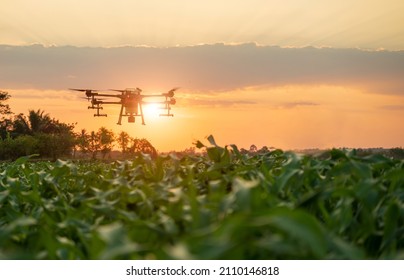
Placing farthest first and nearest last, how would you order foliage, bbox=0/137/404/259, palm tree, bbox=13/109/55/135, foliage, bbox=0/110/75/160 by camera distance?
palm tree, bbox=13/109/55/135
foliage, bbox=0/110/75/160
foliage, bbox=0/137/404/259

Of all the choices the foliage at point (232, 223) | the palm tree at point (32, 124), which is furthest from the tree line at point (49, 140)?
the foliage at point (232, 223)

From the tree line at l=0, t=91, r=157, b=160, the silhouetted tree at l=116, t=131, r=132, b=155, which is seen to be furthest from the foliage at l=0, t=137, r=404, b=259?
the silhouetted tree at l=116, t=131, r=132, b=155

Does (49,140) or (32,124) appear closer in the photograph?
(49,140)

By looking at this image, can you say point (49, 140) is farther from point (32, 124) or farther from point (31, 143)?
point (32, 124)

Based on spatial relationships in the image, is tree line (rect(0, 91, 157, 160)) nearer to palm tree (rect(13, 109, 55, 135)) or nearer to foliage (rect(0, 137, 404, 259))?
palm tree (rect(13, 109, 55, 135))

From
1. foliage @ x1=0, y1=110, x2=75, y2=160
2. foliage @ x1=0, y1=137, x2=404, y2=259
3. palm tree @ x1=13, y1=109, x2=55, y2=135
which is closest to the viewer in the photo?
foliage @ x1=0, y1=137, x2=404, y2=259

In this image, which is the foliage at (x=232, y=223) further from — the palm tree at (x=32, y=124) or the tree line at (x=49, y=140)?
the palm tree at (x=32, y=124)

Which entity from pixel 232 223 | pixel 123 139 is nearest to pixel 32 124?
pixel 123 139

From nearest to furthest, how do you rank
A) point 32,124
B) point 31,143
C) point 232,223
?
1. point 232,223
2. point 31,143
3. point 32,124
